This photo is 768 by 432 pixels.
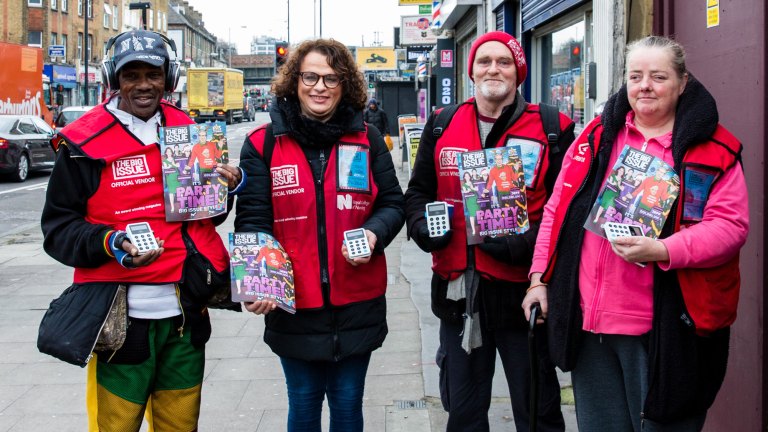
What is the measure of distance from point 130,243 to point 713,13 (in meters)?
2.84

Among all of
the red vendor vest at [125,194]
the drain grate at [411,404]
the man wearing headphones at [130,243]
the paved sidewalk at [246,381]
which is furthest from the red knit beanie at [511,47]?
Answer: the drain grate at [411,404]

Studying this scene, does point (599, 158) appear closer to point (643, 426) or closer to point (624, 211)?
point (624, 211)

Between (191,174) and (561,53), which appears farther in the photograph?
(561,53)

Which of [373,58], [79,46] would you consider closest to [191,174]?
[373,58]

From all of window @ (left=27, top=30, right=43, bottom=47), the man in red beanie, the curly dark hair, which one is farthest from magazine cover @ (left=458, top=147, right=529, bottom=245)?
window @ (left=27, top=30, right=43, bottom=47)

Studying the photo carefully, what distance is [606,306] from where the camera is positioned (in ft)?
9.02

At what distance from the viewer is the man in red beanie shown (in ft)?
11.2

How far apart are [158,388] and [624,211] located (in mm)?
1876

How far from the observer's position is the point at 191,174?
3158 mm

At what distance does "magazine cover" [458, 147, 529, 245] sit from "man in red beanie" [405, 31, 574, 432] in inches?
2.2

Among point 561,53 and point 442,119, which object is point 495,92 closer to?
point 442,119

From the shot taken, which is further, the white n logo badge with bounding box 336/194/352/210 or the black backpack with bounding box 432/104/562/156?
the black backpack with bounding box 432/104/562/156

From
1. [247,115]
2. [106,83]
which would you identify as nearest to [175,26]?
[247,115]

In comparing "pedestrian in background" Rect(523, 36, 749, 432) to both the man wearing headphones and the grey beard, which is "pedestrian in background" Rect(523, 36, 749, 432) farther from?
the man wearing headphones
